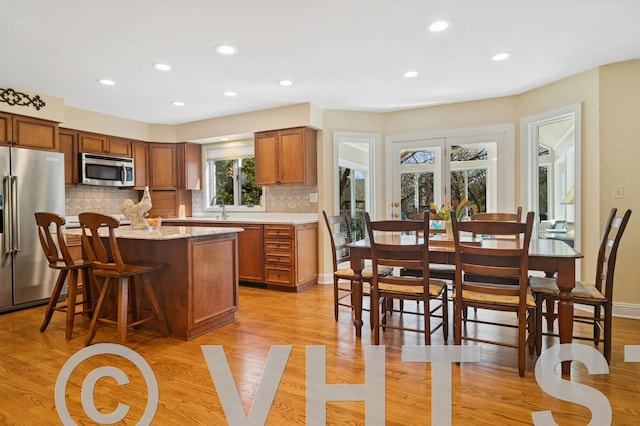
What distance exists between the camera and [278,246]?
4.66 metres

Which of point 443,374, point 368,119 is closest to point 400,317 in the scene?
point 443,374

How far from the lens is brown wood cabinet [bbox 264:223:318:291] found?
15.0 ft

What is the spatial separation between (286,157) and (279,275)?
1581 millimetres

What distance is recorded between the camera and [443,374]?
230 cm

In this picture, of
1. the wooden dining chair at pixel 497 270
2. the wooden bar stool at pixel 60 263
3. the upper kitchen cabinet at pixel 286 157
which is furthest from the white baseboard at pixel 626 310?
the wooden bar stool at pixel 60 263

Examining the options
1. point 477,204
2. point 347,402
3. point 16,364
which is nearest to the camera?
point 347,402

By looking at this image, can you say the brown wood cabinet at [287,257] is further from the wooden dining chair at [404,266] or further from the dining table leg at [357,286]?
the wooden dining chair at [404,266]

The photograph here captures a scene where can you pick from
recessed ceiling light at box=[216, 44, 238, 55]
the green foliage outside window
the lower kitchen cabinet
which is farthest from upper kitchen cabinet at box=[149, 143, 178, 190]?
recessed ceiling light at box=[216, 44, 238, 55]

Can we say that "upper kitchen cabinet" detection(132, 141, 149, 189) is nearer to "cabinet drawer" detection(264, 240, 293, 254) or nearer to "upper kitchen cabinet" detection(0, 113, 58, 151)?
"upper kitchen cabinet" detection(0, 113, 58, 151)

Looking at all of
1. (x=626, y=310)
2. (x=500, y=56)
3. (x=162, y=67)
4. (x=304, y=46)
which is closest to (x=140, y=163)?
(x=162, y=67)

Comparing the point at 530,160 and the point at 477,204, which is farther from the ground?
the point at 530,160

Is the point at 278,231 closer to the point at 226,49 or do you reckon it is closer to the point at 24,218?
the point at 226,49

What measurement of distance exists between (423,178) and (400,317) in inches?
90.9

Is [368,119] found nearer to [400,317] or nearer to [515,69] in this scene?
[515,69]
